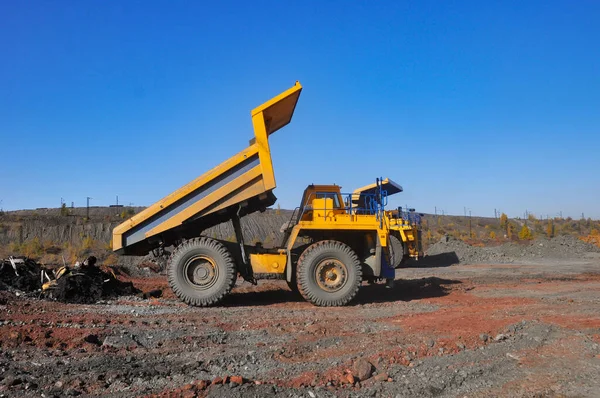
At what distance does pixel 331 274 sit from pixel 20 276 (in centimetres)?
724

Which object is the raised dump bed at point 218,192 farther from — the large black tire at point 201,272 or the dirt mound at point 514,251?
the dirt mound at point 514,251

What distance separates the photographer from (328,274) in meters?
10.4

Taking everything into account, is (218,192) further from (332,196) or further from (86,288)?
(86,288)

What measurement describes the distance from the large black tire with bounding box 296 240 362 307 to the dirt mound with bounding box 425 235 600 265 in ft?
57.0

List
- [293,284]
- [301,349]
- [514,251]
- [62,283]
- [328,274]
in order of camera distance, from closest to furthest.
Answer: [301,349], [328,274], [62,283], [293,284], [514,251]

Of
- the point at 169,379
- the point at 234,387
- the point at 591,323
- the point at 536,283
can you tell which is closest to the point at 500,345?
the point at 591,323

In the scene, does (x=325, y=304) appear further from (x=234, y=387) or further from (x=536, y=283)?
(x=536, y=283)

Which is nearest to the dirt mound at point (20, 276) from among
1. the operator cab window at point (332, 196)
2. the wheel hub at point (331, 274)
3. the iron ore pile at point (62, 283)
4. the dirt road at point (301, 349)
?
the iron ore pile at point (62, 283)

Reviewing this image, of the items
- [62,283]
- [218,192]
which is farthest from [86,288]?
[218,192]

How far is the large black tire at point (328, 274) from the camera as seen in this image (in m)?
10.3

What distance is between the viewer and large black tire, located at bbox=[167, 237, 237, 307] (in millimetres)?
10172

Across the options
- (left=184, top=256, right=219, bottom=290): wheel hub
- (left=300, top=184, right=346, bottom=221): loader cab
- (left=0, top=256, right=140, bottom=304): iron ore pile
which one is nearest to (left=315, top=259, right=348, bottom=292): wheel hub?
(left=300, top=184, right=346, bottom=221): loader cab

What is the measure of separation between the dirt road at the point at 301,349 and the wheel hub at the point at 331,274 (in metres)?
0.55

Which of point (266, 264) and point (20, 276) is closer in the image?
point (266, 264)
